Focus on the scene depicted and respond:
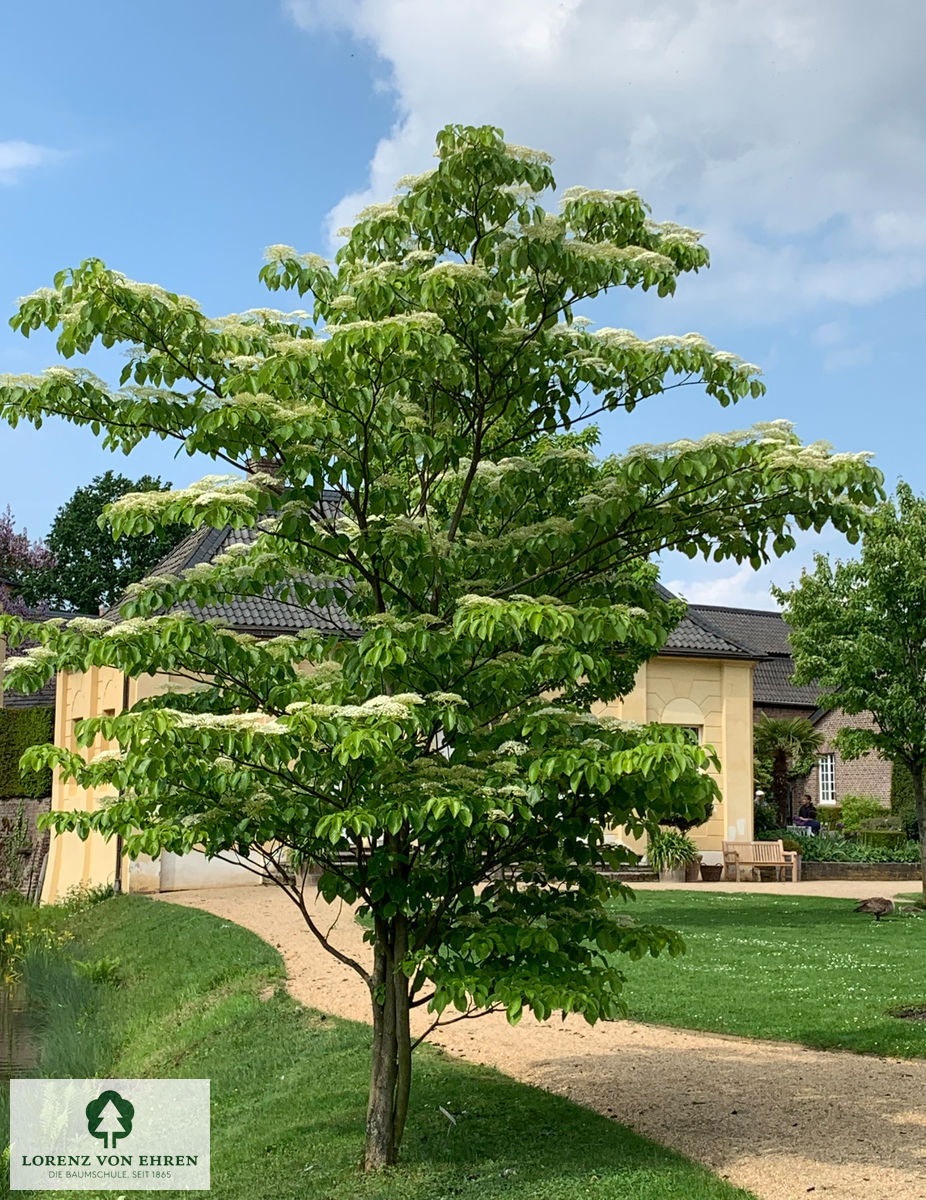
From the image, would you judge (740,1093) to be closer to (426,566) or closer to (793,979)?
(426,566)

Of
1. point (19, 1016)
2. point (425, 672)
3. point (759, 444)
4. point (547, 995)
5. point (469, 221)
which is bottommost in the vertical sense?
point (19, 1016)

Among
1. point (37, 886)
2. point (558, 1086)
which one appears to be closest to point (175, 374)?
point (558, 1086)

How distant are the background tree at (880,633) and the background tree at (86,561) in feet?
97.7

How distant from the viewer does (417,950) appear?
6.89 m

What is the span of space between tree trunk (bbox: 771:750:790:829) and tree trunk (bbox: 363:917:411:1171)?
3034cm

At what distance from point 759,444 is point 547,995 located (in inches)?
117

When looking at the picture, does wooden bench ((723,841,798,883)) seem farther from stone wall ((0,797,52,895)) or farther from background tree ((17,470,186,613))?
background tree ((17,470,186,613))

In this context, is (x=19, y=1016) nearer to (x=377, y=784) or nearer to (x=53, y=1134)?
(x=53, y=1134)

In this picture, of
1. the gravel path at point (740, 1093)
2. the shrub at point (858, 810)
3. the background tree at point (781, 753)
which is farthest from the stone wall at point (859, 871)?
the gravel path at point (740, 1093)

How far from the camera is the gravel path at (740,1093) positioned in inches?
274

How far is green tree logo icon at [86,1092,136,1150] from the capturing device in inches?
368

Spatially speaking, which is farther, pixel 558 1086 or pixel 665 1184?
pixel 558 1086

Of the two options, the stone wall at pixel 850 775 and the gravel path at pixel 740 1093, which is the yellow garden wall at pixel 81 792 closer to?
the gravel path at pixel 740 1093

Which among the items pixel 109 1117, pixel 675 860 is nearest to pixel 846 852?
pixel 675 860
